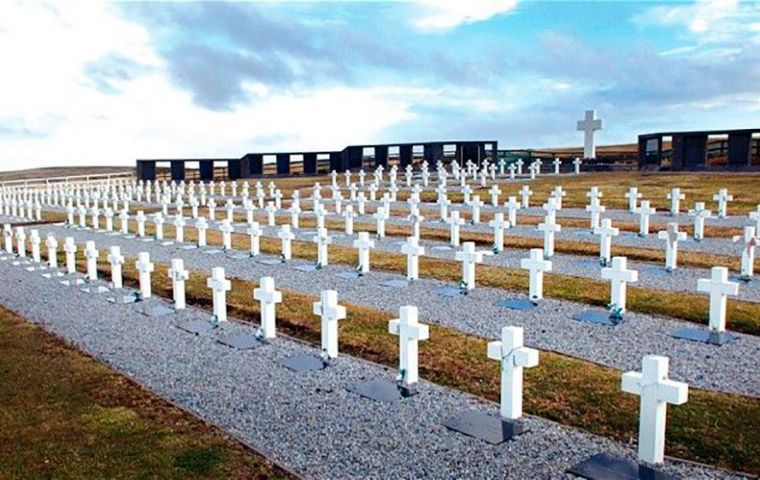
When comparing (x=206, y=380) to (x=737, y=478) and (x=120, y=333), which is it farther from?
(x=737, y=478)

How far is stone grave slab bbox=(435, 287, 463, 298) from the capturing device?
37.5 ft

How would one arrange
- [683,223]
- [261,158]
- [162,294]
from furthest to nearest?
[261,158], [683,223], [162,294]

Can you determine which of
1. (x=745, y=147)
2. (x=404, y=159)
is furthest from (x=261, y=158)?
(x=745, y=147)

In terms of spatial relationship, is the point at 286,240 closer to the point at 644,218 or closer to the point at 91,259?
the point at 91,259

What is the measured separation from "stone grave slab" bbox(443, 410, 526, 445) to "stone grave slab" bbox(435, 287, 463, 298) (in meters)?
5.11

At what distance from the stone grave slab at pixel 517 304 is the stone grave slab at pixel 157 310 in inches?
196

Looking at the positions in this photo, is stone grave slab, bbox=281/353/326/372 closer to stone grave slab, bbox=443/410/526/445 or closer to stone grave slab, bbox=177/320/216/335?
stone grave slab, bbox=177/320/216/335

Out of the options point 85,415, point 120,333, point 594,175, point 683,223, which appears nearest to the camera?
point 85,415

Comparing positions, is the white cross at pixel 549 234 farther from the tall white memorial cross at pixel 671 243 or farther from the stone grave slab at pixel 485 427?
the stone grave slab at pixel 485 427

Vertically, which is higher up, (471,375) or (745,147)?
(745,147)

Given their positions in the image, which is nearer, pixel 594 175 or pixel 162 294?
pixel 162 294

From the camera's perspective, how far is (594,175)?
34.8m

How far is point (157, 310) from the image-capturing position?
11.0 meters

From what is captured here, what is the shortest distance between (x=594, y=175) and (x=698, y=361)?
92.5 feet
